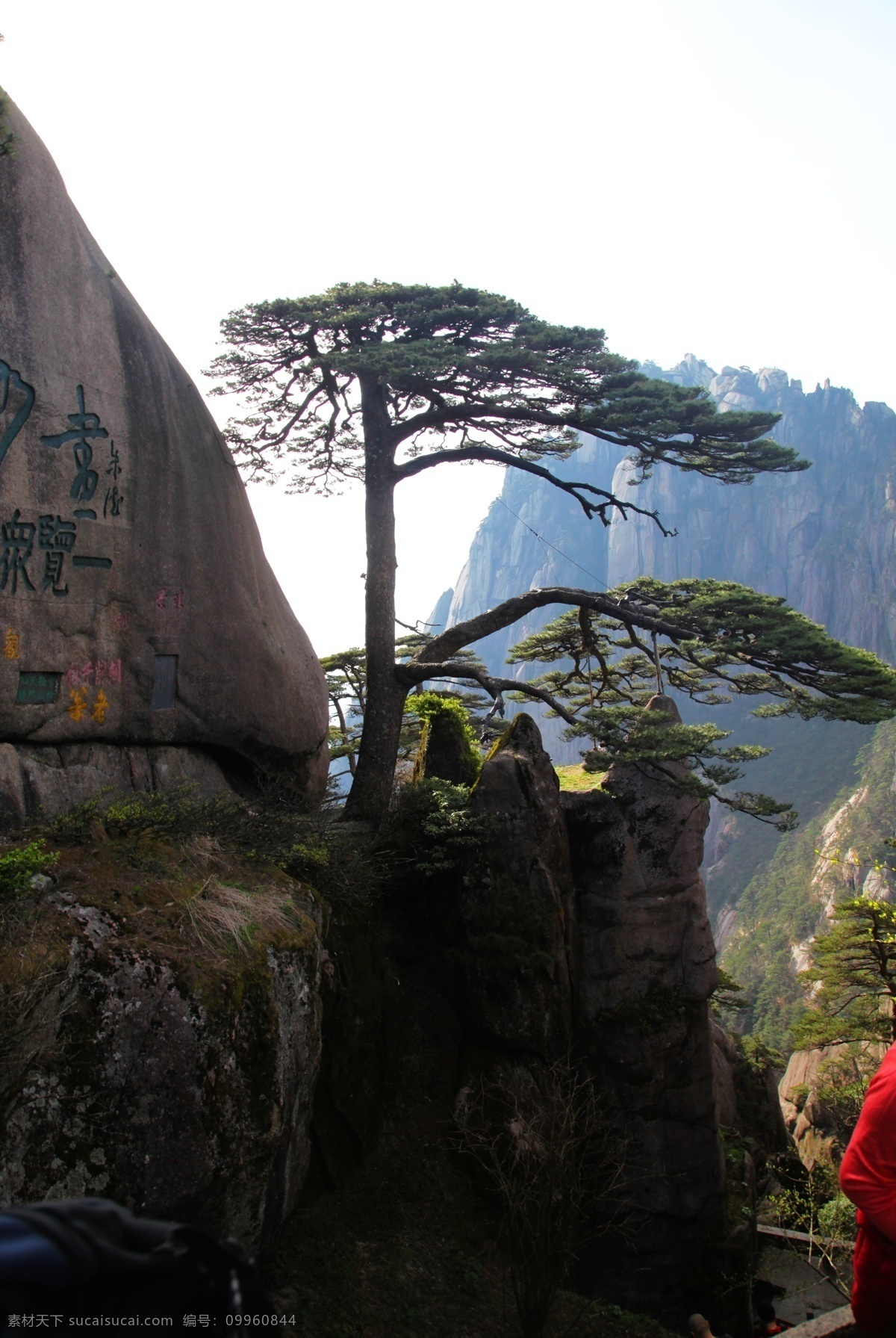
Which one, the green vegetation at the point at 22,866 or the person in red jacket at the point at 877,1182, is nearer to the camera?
the person in red jacket at the point at 877,1182

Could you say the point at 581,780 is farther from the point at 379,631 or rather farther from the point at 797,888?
the point at 797,888

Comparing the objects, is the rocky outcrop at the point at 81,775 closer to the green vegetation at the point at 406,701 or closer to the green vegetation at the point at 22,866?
the green vegetation at the point at 22,866

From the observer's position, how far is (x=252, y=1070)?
5.32m

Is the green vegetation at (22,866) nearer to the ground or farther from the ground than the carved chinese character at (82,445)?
nearer to the ground

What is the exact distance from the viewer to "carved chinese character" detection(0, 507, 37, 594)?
659cm

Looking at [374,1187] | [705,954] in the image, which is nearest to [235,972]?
[374,1187]

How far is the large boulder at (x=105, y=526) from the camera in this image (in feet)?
22.0

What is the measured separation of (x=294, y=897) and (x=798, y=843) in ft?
180

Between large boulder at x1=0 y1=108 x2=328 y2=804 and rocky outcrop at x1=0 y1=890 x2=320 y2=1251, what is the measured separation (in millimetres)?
2376

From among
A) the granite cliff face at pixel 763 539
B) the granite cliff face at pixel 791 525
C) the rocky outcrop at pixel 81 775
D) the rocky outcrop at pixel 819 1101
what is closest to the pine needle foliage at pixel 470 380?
the rocky outcrop at pixel 81 775

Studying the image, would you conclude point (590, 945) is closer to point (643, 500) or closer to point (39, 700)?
point (39, 700)

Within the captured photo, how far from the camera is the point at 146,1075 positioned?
187 inches

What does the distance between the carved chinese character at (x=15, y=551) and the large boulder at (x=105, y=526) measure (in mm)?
11

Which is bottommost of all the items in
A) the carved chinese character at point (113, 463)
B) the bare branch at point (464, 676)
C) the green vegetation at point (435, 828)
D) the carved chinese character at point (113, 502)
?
the green vegetation at point (435, 828)
